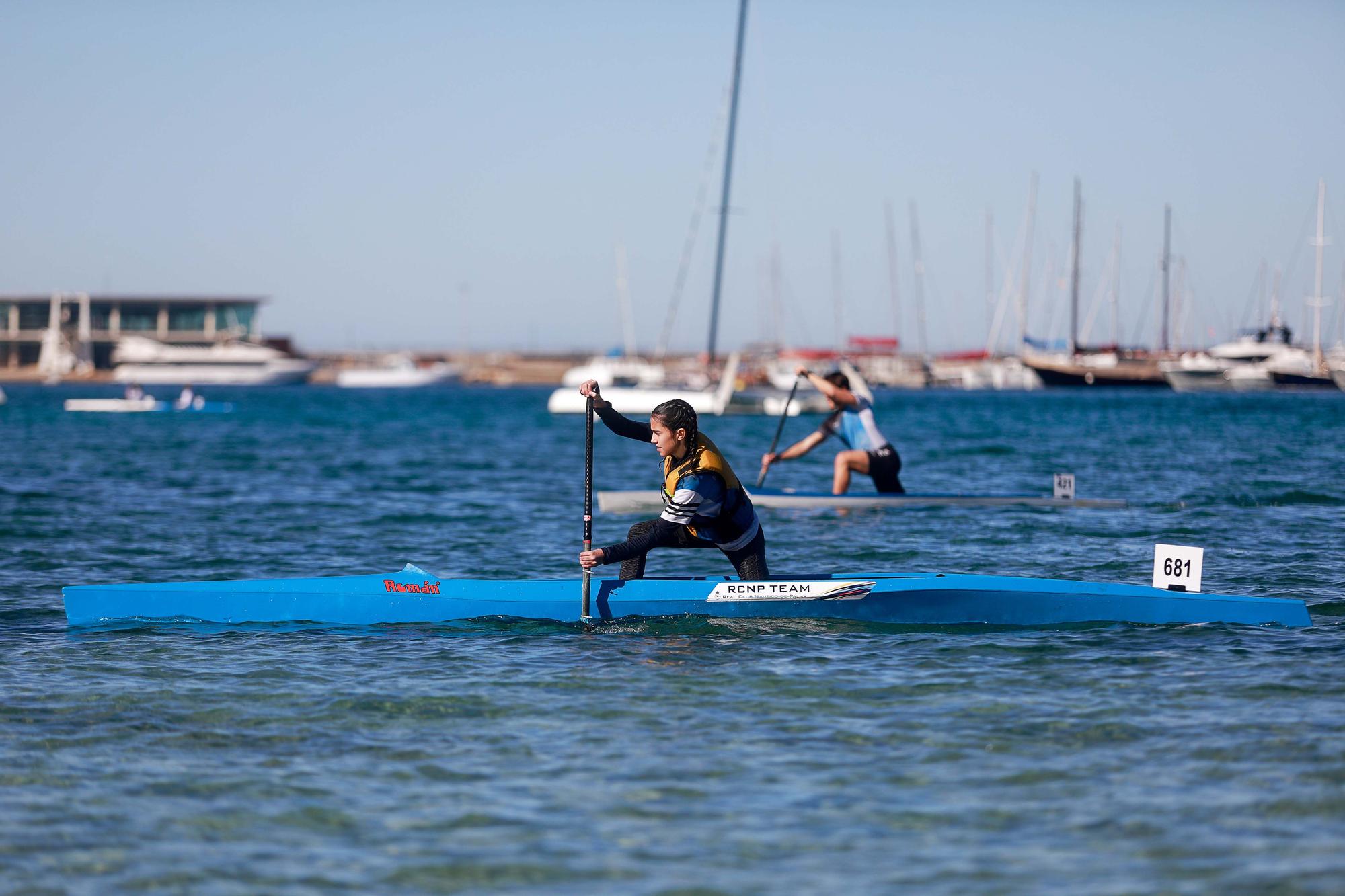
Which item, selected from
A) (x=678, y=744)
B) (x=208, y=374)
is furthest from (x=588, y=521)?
(x=208, y=374)

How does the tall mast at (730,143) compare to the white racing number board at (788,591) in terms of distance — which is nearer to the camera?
the white racing number board at (788,591)

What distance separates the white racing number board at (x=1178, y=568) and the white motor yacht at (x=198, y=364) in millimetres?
134514

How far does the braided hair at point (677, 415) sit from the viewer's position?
9336 millimetres

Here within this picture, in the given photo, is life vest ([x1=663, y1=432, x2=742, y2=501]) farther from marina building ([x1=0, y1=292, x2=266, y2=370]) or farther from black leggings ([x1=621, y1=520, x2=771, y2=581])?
marina building ([x1=0, y1=292, x2=266, y2=370])

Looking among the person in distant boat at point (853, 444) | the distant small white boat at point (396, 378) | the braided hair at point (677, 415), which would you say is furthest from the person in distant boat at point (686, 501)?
the distant small white boat at point (396, 378)

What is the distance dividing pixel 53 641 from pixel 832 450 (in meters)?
31.0

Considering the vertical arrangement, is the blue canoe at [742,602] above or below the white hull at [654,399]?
below

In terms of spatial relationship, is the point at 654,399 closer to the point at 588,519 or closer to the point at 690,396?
the point at 690,396

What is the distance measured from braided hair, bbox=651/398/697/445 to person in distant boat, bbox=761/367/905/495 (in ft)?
24.9

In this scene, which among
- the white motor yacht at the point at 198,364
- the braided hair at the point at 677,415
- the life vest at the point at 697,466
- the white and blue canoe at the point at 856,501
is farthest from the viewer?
the white motor yacht at the point at 198,364

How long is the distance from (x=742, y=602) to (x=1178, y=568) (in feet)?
10.6

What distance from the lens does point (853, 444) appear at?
17.9 metres

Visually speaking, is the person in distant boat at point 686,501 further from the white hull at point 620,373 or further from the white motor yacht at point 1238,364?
the white motor yacht at point 1238,364

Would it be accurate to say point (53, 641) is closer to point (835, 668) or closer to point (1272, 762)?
point (835, 668)
